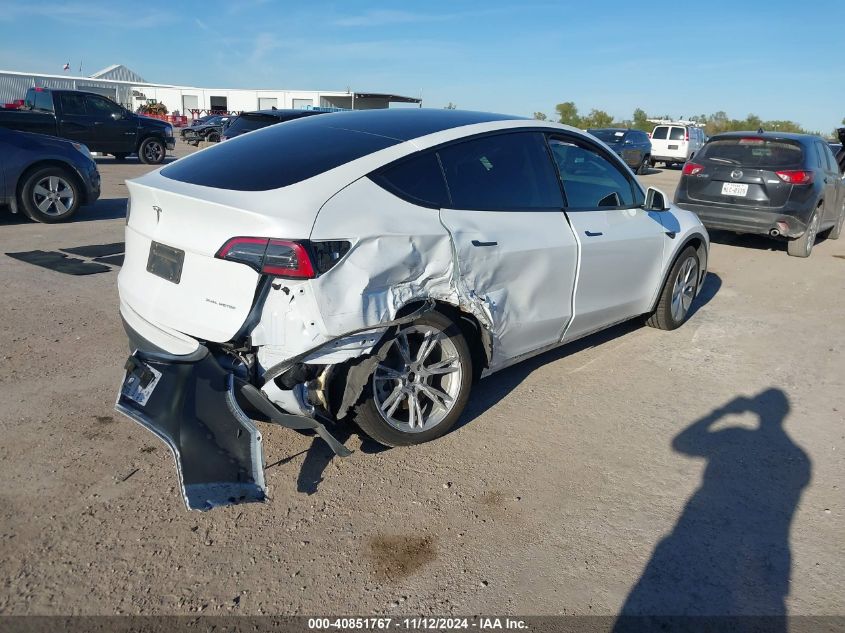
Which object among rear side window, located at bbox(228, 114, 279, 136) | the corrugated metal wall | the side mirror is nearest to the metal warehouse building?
the corrugated metal wall

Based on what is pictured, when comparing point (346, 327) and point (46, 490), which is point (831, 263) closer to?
point (346, 327)

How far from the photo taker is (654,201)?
5.12 m

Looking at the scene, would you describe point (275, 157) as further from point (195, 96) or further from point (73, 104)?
point (195, 96)

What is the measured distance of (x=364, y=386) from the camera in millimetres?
3252

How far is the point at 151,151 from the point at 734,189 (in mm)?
15575

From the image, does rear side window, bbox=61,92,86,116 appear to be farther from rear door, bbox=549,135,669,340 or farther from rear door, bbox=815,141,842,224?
rear door, bbox=815,141,842,224

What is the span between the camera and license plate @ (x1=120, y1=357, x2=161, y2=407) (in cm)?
301

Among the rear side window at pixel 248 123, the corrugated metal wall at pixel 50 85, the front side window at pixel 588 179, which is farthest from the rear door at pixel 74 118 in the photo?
the corrugated metal wall at pixel 50 85

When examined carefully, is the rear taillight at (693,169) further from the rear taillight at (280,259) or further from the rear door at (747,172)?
the rear taillight at (280,259)

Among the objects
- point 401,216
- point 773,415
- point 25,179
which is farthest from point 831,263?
point 25,179

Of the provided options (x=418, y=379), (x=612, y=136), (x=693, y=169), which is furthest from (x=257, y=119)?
(x=612, y=136)

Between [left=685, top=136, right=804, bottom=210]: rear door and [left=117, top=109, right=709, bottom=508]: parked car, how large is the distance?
594 centimetres

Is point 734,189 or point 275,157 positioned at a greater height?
point 275,157

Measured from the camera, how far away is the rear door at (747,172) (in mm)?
9062
